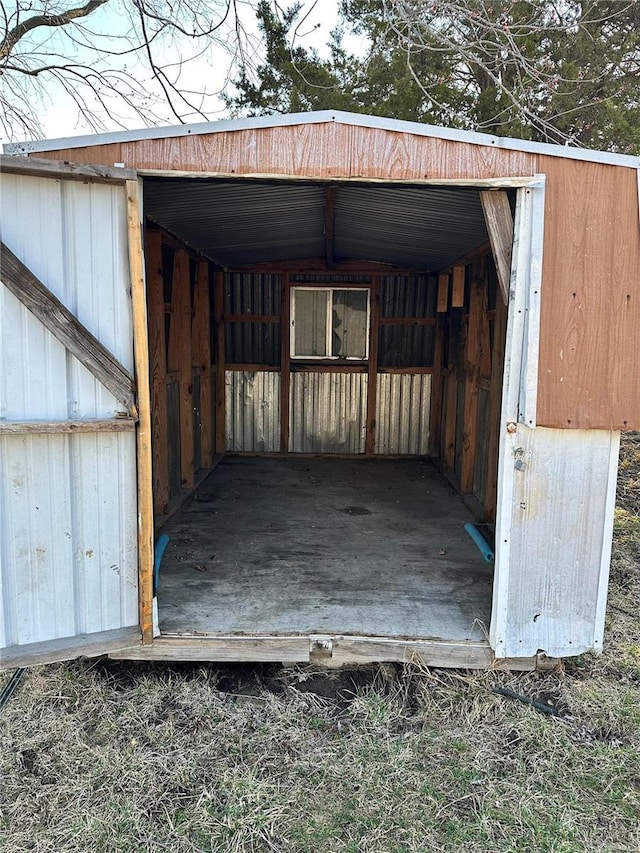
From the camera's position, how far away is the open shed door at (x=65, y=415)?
2525 mm

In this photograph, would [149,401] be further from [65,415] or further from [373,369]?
[373,369]


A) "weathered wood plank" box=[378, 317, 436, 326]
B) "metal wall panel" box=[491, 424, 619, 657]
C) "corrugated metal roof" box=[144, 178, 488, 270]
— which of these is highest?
"corrugated metal roof" box=[144, 178, 488, 270]

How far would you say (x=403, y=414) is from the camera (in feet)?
25.2

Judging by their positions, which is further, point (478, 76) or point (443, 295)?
point (443, 295)

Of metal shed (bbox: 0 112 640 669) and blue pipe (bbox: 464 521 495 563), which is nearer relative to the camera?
metal shed (bbox: 0 112 640 669)

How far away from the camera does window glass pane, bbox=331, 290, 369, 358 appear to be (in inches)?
297

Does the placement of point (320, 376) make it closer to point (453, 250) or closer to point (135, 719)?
point (453, 250)

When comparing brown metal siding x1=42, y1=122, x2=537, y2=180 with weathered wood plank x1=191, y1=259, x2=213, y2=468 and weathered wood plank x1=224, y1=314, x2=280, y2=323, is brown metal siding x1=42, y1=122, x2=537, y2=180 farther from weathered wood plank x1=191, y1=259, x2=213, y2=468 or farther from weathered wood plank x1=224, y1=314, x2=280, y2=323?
weathered wood plank x1=224, y1=314, x2=280, y2=323

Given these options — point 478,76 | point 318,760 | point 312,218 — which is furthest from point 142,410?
point 478,76

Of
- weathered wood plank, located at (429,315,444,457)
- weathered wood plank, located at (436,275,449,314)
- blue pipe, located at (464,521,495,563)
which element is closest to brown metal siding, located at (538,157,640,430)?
blue pipe, located at (464,521,495,563)

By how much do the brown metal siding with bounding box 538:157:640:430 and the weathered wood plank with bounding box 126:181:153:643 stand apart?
1784 millimetres

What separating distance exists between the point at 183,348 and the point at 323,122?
323cm

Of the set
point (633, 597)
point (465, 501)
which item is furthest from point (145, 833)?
point (465, 501)

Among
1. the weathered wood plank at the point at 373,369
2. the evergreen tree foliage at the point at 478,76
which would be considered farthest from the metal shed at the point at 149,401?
the weathered wood plank at the point at 373,369
